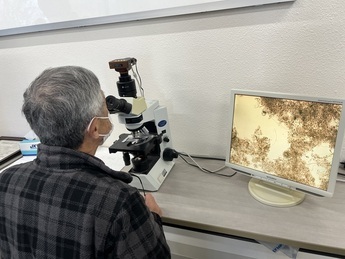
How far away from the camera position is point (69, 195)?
0.72 m

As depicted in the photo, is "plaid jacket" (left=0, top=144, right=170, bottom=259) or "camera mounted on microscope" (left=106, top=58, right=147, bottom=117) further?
"camera mounted on microscope" (left=106, top=58, right=147, bottom=117)

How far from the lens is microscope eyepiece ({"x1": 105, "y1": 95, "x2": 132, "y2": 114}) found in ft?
3.09

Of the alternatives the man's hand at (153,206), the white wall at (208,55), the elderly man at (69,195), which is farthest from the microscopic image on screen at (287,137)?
the elderly man at (69,195)

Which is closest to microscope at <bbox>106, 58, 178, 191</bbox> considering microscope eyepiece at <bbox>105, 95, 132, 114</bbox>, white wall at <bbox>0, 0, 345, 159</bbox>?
microscope eyepiece at <bbox>105, 95, 132, 114</bbox>

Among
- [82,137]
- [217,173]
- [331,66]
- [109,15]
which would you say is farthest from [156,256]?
[109,15]

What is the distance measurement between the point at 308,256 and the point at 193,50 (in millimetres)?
1175

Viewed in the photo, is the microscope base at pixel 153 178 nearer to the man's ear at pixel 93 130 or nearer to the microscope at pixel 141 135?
the microscope at pixel 141 135

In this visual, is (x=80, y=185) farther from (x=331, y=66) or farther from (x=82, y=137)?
(x=331, y=66)

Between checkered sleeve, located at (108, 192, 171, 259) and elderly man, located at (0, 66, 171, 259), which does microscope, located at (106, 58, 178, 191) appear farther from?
checkered sleeve, located at (108, 192, 171, 259)

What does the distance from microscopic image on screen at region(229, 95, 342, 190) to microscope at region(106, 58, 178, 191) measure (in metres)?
0.36

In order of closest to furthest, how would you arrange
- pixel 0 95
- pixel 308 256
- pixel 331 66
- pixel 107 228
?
pixel 107 228
pixel 331 66
pixel 308 256
pixel 0 95

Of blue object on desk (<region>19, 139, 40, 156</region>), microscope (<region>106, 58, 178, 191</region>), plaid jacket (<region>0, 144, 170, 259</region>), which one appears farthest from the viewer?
blue object on desk (<region>19, 139, 40, 156</region>)

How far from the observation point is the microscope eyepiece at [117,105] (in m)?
0.94

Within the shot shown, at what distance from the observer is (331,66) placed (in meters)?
1.11
